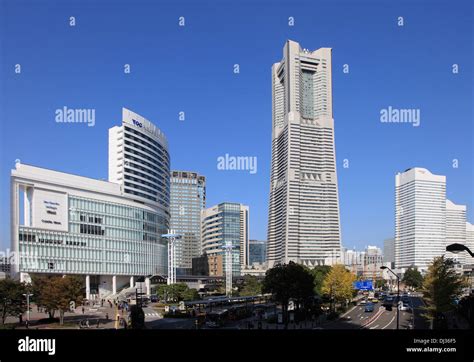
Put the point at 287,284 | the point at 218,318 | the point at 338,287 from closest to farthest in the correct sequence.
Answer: the point at 218,318
the point at 287,284
the point at 338,287

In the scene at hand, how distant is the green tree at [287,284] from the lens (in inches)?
2079

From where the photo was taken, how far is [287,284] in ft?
174

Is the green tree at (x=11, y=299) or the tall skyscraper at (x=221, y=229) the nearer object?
the green tree at (x=11, y=299)

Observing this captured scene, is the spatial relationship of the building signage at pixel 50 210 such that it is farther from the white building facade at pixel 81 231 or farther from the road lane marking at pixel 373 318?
the road lane marking at pixel 373 318

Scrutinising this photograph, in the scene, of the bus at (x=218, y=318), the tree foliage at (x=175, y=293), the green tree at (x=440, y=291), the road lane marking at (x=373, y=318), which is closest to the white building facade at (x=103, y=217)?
the tree foliage at (x=175, y=293)

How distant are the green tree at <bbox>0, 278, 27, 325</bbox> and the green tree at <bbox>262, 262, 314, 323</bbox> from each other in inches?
1015

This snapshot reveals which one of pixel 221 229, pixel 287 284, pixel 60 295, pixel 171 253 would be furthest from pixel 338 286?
pixel 221 229

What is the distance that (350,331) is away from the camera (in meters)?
5.13

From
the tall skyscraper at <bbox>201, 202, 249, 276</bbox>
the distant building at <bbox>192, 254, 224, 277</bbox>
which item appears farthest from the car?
the distant building at <bbox>192, 254, 224, 277</bbox>

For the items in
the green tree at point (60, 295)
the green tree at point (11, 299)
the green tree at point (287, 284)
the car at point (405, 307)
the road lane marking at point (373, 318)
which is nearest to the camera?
the green tree at point (11, 299)

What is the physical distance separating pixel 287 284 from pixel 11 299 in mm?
28201

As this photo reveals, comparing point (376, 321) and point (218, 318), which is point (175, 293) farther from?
point (376, 321)

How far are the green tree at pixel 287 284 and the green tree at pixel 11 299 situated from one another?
25791mm

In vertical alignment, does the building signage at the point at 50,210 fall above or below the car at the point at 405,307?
above
